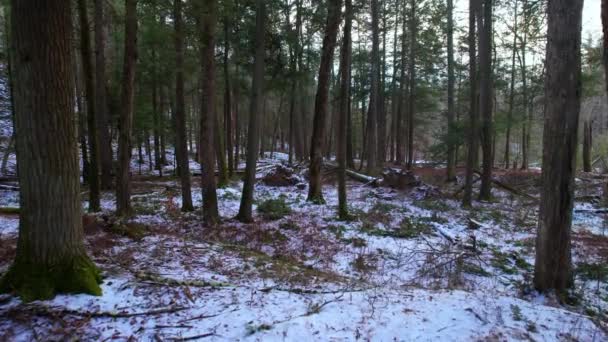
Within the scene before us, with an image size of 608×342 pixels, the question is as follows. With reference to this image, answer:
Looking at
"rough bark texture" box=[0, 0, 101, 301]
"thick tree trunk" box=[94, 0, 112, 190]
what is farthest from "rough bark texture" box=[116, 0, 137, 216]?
"thick tree trunk" box=[94, 0, 112, 190]

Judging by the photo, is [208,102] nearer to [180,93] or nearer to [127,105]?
[180,93]

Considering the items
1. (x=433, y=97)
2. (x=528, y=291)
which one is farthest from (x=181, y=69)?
(x=433, y=97)

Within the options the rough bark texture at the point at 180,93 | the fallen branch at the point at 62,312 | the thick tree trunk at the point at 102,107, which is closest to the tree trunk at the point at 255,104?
the rough bark texture at the point at 180,93

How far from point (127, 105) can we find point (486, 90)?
1147 cm

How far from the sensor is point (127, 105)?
325 inches

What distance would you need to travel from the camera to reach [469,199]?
1195 cm

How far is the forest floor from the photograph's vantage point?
3.30m

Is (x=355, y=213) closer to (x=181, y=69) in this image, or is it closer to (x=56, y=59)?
(x=181, y=69)

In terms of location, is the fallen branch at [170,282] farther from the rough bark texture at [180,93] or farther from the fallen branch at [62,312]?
the rough bark texture at [180,93]

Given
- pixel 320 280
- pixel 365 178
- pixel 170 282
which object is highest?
pixel 365 178

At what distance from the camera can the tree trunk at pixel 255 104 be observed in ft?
27.9

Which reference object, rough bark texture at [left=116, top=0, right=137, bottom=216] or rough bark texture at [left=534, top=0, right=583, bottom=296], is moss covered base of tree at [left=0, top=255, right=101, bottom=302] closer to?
rough bark texture at [left=116, top=0, right=137, bottom=216]

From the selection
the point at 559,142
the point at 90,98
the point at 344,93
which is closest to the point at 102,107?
the point at 90,98

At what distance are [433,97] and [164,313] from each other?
26017mm
